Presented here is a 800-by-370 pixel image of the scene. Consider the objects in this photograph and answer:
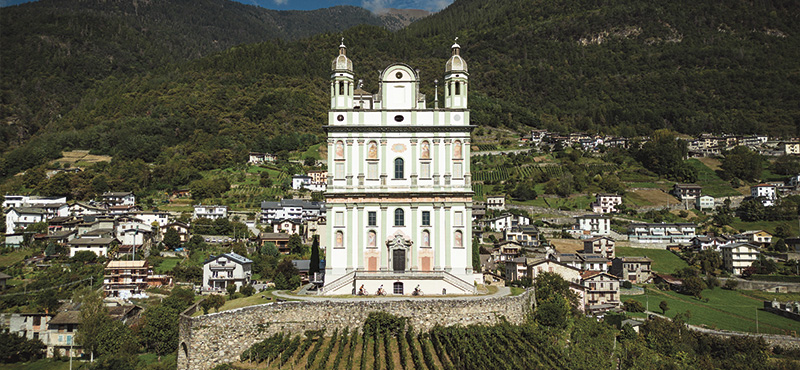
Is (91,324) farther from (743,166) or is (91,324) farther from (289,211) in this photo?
(743,166)

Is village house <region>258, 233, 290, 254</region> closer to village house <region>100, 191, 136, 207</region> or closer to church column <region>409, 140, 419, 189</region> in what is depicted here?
village house <region>100, 191, 136, 207</region>

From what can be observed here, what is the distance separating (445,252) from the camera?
40438mm

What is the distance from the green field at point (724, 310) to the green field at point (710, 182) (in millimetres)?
50673

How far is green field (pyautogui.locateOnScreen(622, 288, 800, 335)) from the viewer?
52.8 metres

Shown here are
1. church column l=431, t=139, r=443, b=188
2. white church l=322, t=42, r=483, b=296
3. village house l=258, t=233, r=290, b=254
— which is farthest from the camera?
village house l=258, t=233, r=290, b=254

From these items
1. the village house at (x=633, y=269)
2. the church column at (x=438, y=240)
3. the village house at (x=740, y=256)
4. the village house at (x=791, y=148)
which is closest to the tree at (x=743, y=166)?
the village house at (x=791, y=148)

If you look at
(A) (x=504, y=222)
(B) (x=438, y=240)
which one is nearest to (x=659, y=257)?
(A) (x=504, y=222)

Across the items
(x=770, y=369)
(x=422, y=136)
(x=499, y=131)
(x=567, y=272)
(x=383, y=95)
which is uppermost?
(x=499, y=131)

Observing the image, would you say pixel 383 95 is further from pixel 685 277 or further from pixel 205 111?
pixel 205 111

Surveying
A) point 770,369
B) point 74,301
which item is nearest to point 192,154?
point 74,301

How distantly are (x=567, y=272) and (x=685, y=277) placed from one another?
48.4 feet

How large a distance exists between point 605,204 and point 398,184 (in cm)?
6934

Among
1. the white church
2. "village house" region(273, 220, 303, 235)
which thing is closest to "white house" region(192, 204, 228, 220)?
"village house" region(273, 220, 303, 235)

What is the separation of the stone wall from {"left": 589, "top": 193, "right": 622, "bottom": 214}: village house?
70.2 metres
